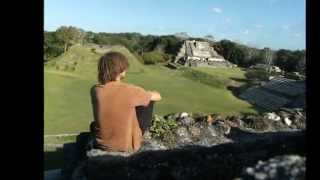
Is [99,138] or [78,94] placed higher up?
[78,94]

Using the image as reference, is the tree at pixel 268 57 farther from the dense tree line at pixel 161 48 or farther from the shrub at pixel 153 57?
the shrub at pixel 153 57

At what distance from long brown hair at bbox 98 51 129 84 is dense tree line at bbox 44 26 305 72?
22.7 inches

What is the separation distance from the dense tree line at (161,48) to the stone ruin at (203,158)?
26.0 inches

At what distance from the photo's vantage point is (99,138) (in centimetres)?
412

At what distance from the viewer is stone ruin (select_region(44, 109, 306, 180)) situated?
113 inches

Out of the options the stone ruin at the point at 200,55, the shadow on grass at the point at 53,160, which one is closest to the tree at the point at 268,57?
the stone ruin at the point at 200,55

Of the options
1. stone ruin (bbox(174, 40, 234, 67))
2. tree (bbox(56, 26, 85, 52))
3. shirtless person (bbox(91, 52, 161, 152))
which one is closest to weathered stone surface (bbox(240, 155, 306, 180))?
shirtless person (bbox(91, 52, 161, 152))

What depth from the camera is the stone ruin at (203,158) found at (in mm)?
2878

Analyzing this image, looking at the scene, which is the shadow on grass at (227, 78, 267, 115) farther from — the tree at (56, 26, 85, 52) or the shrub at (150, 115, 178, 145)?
the tree at (56, 26, 85, 52)

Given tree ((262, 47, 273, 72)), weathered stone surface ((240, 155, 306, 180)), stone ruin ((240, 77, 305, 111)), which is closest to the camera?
weathered stone surface ((240, 155, 306, 180))
